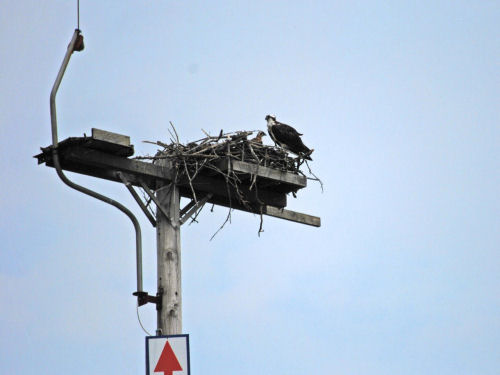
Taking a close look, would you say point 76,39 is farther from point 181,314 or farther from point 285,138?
point 285,138

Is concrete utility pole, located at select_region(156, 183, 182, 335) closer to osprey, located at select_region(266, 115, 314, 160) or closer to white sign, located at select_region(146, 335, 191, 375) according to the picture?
white sign, located at select_region(146, 335, 191, 375)

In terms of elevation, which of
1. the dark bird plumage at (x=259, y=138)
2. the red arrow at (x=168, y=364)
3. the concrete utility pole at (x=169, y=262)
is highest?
the dark bird plumage at (x=259, y=138)

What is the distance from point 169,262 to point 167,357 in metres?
1.03

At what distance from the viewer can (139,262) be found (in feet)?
30.2

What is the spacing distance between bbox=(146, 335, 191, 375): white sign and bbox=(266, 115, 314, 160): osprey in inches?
157

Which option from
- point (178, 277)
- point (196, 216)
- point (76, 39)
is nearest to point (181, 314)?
point (178, 277)

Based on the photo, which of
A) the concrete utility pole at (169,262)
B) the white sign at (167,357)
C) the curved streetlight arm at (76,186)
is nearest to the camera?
the white sign at (167,357)

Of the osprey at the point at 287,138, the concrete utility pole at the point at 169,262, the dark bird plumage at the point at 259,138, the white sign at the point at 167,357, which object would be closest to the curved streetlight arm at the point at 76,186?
the concrete utility pole at the point at 169,262

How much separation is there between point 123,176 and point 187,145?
1161mm

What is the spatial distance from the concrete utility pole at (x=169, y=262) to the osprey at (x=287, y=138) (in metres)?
2.79

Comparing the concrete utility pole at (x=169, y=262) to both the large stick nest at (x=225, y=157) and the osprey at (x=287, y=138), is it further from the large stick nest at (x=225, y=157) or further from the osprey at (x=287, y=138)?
the osprey at (x=287, y=138)

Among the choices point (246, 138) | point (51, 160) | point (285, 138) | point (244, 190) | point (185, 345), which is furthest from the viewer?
point (285, 138)

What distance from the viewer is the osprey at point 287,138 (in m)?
12.8

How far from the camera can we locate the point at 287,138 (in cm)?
1335
